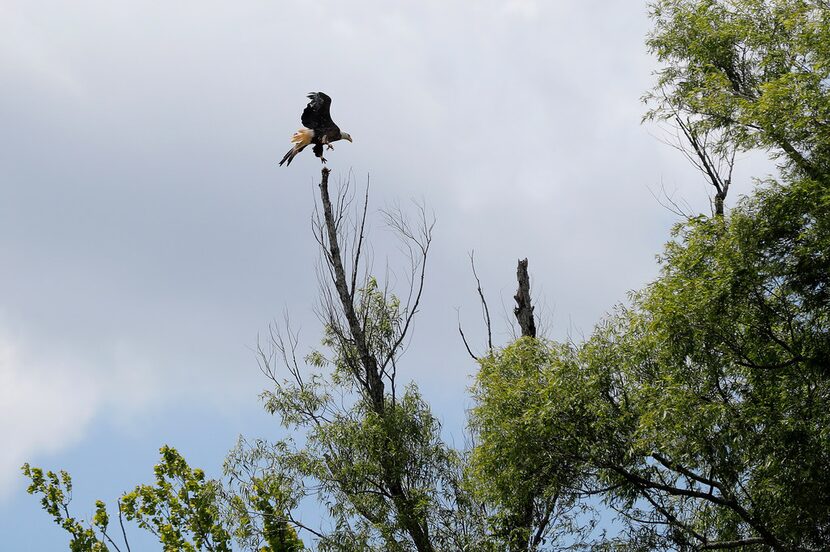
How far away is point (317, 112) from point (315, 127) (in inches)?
7.5

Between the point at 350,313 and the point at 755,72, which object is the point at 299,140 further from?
the point at 755,72

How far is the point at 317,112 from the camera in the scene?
1230 centimetres

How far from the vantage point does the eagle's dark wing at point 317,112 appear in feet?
40.2

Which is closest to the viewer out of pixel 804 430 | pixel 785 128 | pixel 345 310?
A: pixel 804 430

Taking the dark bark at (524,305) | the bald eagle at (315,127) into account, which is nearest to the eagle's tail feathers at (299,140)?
the bald eagle at (315,127)

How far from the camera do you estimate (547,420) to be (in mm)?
9859

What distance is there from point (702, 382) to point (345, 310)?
4.85m

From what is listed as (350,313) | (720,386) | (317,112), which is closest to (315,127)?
(317,112)

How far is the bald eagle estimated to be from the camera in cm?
1227

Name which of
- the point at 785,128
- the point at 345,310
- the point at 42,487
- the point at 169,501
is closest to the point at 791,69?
the point at 785,128

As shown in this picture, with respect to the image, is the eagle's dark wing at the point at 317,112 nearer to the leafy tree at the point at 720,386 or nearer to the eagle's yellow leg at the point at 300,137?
the eagle's yellow leg at the point at 300,137

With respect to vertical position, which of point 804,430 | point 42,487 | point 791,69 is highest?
point 791,69

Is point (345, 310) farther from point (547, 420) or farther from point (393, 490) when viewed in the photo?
point (547, 420)

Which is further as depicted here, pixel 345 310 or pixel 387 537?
pixel 345 310
